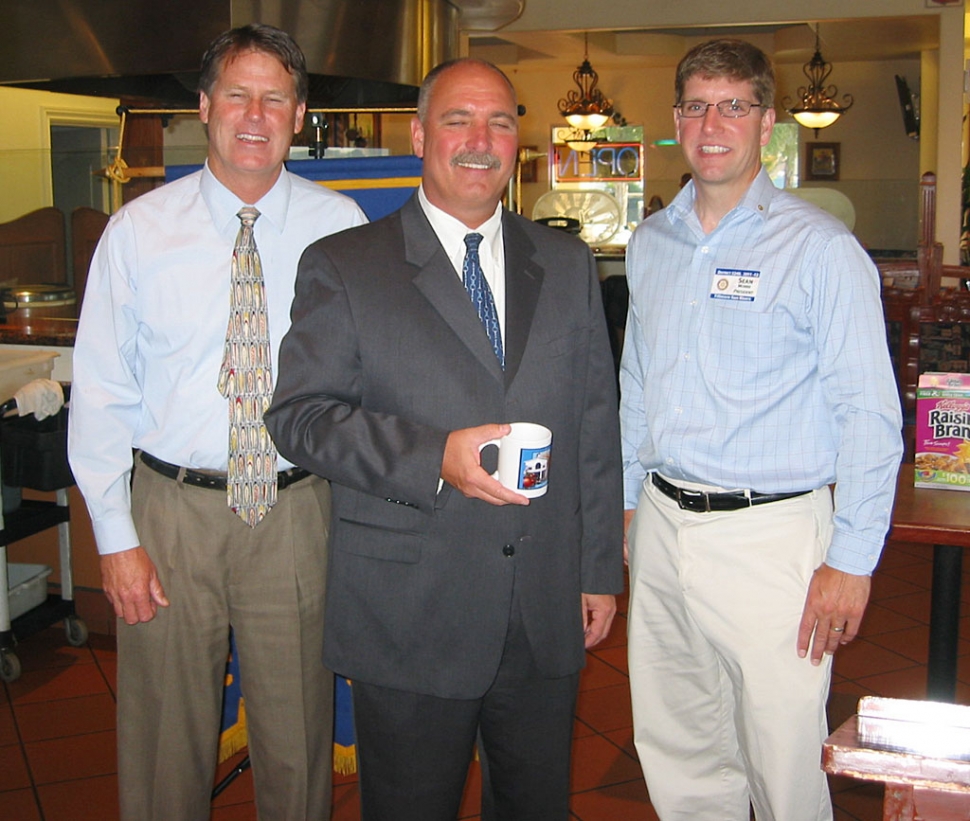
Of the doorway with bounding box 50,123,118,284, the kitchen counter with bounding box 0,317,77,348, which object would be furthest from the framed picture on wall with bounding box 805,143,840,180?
the kitchen counter with bounding box 0,317,77,348

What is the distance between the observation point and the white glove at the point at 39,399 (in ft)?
10.9

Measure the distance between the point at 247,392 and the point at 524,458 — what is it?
2.10 feet

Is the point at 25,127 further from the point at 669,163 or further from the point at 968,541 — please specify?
the point at 968,541

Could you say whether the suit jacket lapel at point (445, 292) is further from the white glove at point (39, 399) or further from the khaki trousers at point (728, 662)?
the white glove at point (39, 399)

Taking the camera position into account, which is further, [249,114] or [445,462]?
[249,114]

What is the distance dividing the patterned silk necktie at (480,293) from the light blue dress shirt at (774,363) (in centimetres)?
39

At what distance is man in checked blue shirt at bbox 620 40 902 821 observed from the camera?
1740mm

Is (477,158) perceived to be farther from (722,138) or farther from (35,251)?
(35,251)

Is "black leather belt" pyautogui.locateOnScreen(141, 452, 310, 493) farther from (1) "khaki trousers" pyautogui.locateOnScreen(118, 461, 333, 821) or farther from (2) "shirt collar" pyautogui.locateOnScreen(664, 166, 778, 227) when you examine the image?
(2) "shirt collar" pyautogui.locateOnScreen(664, 166, 778, 227)

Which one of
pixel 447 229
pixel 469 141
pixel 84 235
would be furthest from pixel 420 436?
pixel 84 235

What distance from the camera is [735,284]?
1.83 meters

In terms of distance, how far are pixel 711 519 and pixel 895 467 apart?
13.2 inches

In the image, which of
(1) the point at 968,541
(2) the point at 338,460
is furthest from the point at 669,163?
(2) the point at 338,460

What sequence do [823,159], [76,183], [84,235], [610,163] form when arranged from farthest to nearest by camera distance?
[823,159]
[610,163]
[76,183]
[84,235]
